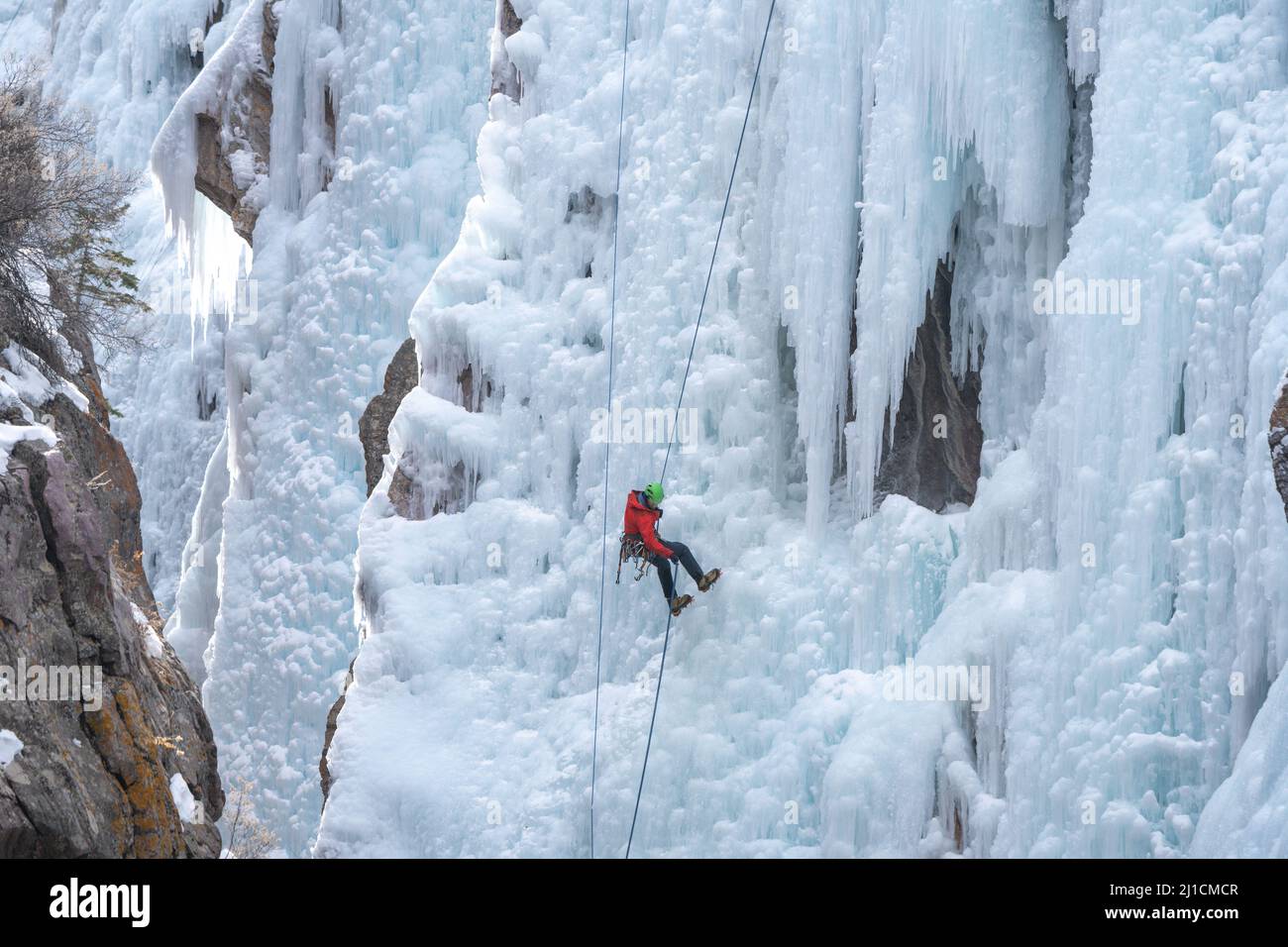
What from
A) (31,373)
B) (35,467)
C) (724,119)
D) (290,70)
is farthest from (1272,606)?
(290,70)

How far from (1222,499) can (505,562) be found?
5.27 m

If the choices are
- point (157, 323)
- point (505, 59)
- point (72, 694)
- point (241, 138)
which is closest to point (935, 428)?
point (505, 59)

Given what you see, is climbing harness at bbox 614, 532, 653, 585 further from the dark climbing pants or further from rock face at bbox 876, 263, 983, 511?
rock face at bbox 876, 263, 983, 511

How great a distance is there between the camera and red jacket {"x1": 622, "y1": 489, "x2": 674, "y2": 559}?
11.4 metres

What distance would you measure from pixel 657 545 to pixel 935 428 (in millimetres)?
2125

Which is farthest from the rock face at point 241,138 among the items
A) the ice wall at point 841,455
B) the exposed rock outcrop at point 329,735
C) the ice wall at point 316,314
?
the exposed rock outcrop at point 329,735

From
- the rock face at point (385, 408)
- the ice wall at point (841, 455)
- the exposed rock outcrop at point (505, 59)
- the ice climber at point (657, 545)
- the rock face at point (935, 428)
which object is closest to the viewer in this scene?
the ice wall at point (841, 455)

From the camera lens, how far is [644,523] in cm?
1141

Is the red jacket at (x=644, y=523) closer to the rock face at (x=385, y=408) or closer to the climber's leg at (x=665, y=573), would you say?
the climber's leg at (x=665, y=573)

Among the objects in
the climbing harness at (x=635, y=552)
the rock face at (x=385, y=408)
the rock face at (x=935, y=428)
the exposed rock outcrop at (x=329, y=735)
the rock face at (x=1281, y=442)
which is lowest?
the exposed rock outcrop at (x=329, y=735)

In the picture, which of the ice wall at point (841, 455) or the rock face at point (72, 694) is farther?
the ice wall at point (841, 455)

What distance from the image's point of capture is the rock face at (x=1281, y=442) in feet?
28.6

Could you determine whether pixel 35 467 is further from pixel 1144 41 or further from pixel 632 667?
pixel 1144 41

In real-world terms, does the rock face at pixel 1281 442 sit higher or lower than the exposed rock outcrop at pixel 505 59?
lower
